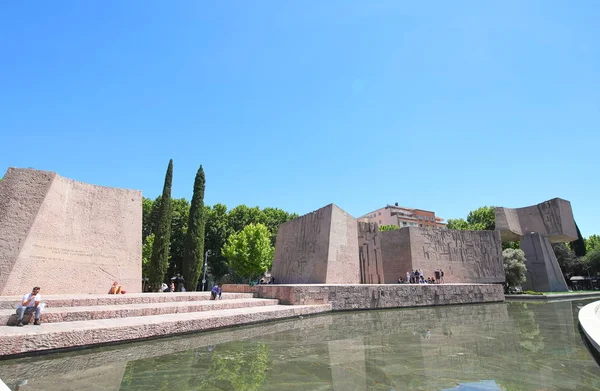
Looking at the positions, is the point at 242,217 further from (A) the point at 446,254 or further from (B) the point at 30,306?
(B) the point at 30,306

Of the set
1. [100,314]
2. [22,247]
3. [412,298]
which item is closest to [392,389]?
[100,314]

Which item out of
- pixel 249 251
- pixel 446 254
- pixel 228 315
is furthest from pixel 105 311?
pixel 249 251

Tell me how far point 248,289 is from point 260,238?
1615 centimetres

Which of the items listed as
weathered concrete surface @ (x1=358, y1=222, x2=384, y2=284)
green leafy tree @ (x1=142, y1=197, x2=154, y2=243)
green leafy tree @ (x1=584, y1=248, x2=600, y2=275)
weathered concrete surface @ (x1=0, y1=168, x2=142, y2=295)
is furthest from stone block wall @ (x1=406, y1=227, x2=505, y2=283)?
green leafy tree @ (x1=142, y1=197, x2=154, y2=243)

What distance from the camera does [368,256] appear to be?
18.8 meters

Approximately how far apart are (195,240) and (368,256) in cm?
1144

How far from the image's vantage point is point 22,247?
30.5ft

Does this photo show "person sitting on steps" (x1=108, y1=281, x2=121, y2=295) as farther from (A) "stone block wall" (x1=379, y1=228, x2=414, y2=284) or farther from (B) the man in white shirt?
(A) "stone block wall" (x1=379, y1=228, x2=414, y2=284)

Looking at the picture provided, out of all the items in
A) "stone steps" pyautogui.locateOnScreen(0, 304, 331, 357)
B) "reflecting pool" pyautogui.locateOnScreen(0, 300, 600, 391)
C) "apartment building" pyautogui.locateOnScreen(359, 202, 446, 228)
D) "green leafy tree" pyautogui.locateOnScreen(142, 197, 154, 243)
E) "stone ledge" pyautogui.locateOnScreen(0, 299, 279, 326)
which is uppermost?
"apartment building" pyautogui.locateOnScreen(359, 202, 446, 228)

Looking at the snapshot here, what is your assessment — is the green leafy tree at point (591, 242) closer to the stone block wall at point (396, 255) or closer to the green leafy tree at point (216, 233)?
the stone block wall at point (396, 255)

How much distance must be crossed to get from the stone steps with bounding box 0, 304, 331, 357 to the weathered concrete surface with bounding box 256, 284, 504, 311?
3711 mm

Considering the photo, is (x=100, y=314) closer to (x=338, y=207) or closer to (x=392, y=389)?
(x=392, y=389)

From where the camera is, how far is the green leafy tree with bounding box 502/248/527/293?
2456cm

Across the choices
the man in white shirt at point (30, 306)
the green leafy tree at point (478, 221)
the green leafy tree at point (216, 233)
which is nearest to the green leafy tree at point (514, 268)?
the green leafy tree at point (478, 221)
